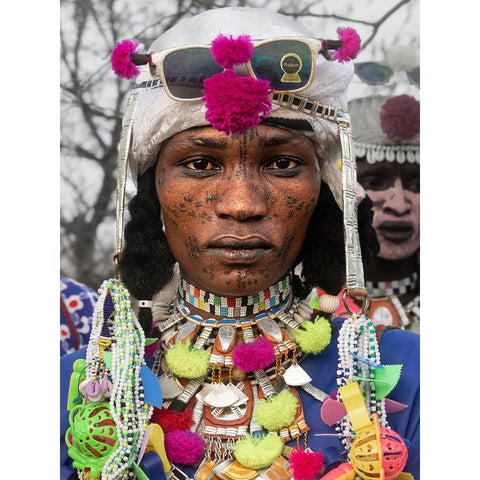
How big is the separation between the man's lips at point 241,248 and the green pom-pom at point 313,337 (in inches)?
12.4

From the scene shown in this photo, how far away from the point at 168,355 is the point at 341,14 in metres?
1.87

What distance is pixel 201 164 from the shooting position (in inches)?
99.6

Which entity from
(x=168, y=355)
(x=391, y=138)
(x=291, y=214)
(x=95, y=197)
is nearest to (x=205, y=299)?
(x=168, y=355)

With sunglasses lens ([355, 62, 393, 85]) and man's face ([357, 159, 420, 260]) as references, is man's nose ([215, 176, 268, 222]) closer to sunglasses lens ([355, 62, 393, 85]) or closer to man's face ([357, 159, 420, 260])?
man's face ([357, 159, 420, 260])

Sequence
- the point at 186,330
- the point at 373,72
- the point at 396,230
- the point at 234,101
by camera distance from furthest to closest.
Answer: the point at 373,72 → the point at 396,230 → the point at 186,330 → the point at 234,101

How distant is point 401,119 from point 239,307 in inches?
121

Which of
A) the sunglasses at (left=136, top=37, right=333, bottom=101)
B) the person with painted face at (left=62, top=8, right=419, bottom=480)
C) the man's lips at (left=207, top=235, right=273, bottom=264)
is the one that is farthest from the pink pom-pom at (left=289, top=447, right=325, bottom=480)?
the sunglasses at (left=136, top=37, right=333, bottom=101)

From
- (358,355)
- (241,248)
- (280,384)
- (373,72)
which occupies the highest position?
(373,72)

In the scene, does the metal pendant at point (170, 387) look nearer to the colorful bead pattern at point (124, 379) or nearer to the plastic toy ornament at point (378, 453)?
the colorful bead pattern at point (124, 379)

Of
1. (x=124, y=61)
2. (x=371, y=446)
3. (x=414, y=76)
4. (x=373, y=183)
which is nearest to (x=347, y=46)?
(x=124, y=61)

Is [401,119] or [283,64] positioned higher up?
Result: [401,119]

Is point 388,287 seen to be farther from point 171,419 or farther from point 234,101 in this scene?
point 234,101

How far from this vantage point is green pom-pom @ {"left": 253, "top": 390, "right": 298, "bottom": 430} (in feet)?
8.09
